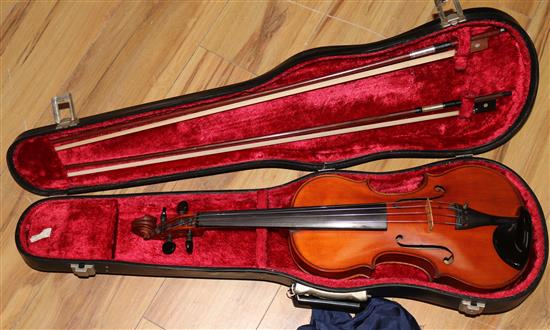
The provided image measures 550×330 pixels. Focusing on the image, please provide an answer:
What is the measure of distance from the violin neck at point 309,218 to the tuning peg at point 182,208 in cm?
8

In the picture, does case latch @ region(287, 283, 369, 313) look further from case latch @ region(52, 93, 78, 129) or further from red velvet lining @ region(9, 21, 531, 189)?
case latch @ region(52, 93, 78, 129)

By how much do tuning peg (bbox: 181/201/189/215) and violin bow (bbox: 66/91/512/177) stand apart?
17 centimetres

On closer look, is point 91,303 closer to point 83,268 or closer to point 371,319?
point 83,268

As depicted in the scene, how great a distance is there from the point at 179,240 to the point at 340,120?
657 millimetres

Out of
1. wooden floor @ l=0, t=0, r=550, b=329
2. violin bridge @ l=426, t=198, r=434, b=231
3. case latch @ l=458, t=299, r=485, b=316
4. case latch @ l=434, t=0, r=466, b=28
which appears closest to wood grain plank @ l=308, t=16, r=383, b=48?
wooden floor @ l=0, t=0, r=550, b=329

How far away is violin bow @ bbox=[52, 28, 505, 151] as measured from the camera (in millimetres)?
1454

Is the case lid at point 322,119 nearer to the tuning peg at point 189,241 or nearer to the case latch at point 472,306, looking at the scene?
the tuning peg at point 189,241

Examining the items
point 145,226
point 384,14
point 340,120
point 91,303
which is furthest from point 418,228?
point 91,303

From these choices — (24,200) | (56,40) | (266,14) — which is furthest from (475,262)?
(56,40)

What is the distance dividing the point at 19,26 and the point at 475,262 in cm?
197

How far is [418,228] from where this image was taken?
1.45m

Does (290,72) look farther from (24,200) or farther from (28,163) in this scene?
(24,200)

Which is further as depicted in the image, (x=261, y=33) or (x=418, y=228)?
(x=261, y=33)

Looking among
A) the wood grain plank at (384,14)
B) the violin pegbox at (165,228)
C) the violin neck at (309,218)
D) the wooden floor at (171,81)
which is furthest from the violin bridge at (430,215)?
the wood grain plank at (384,14)
